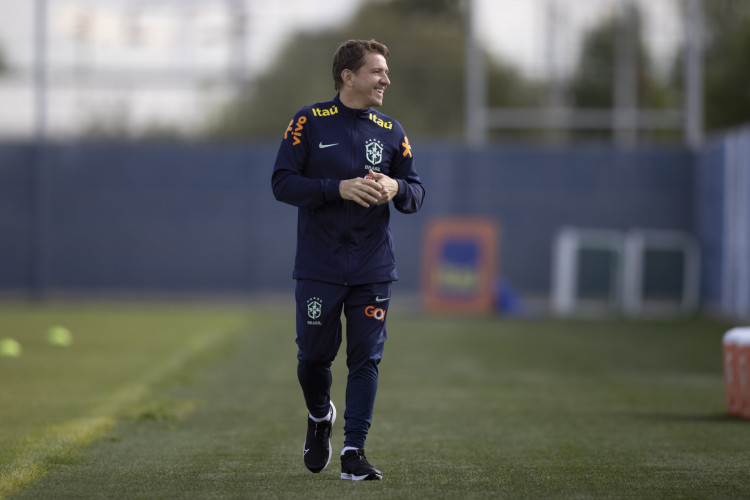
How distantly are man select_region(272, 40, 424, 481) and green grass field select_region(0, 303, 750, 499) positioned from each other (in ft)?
1.03

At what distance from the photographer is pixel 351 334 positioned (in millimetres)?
4812

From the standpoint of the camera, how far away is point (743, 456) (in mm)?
5324

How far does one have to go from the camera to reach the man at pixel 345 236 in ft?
15.5

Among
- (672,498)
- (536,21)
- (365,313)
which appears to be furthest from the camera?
(536,21)

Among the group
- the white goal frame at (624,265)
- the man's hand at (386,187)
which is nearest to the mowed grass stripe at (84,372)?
the man's hand at (386,187)

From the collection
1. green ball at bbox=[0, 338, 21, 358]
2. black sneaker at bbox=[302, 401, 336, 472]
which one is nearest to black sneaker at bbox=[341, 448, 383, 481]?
black sneaker at bbox=[302, 401, 336, 472]

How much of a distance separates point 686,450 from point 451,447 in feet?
3.66

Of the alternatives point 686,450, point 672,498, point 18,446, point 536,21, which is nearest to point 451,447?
point 686,450

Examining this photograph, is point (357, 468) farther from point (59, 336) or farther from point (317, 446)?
point (59, 336)

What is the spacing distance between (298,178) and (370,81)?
1.65 ft

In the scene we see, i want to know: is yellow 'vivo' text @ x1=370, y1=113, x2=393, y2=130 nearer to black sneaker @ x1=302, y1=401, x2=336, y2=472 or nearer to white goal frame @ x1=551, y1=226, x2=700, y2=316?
black sneaker @ x1=302, y1=401, x2=336, y2=472

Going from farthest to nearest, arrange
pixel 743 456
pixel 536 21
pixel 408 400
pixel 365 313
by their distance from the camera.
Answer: pixel 536 21
pixel 408 400
pixel 743 456
pixel 365 313

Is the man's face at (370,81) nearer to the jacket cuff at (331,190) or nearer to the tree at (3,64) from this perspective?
the jacket cuff at (331,190)

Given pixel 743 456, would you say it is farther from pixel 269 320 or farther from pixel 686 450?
pixel 269 320
